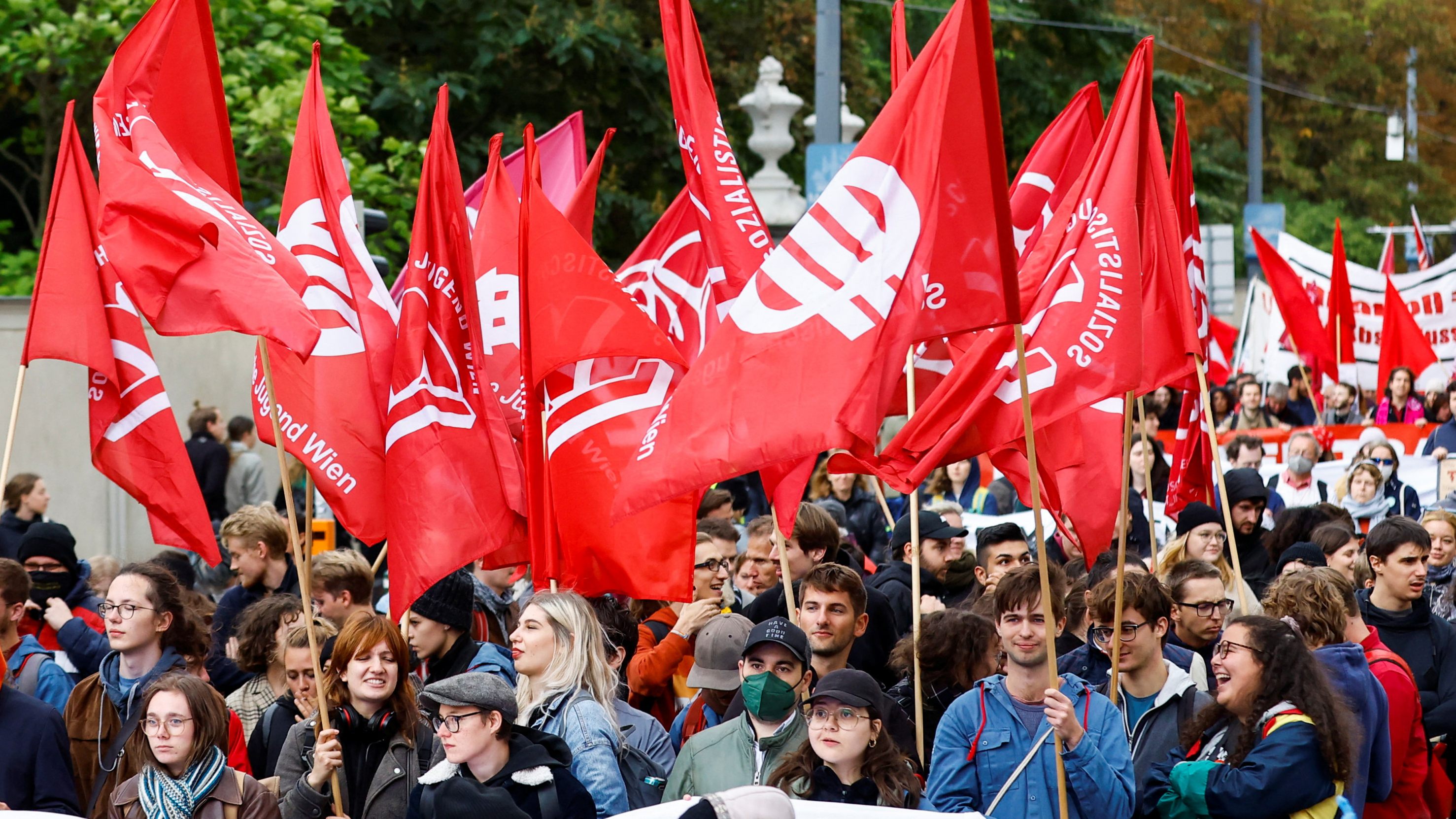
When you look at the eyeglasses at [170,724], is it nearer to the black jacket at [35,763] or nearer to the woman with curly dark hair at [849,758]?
the black jacket at [35,763]

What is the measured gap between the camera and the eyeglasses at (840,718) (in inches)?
213

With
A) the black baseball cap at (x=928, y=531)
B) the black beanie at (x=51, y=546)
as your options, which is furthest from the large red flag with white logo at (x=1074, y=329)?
the black beanie at (x=51, y=546)

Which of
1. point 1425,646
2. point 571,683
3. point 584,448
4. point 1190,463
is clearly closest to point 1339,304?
point 1190,463

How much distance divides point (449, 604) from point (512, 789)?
1697 mm

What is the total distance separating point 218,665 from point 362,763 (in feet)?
5.76

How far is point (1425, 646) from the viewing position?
7.31 metres

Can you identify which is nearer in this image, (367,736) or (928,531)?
(367,736)

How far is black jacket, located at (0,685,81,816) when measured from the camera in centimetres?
580

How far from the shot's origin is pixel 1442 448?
1284 centimetres

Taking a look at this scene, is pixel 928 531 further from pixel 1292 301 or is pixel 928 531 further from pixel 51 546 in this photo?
pixel 1292 301

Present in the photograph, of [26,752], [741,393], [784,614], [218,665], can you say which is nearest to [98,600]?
[218,665]

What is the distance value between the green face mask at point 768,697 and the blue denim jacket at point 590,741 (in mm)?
472

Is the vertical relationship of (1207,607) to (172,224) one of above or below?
below

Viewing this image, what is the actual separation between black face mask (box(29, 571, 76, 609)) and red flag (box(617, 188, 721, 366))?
282 cm
